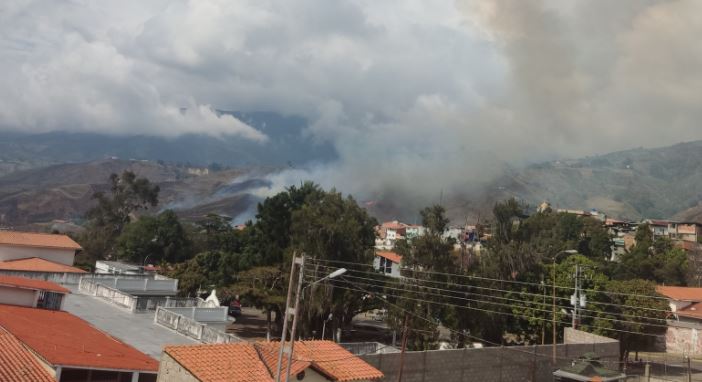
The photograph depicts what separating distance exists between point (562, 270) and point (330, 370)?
36.8m

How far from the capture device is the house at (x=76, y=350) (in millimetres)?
17750

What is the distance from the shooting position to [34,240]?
151 ft

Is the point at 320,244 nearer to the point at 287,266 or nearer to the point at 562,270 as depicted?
the point at 287,266

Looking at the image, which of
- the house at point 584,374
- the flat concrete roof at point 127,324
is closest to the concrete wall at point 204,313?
the flat concrete roof at point 127,324

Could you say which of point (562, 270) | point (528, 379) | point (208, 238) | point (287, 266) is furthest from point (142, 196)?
point (528, 379)

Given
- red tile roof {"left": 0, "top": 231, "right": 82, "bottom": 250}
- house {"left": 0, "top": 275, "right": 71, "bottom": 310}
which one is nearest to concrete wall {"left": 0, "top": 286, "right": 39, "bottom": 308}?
house {"left": 0, "top": 275, "right": 71, "bottom": 310}

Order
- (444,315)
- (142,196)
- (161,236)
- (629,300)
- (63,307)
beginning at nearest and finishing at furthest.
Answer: (63,307) < (444,315) < (629,300) < (161,236) < (142,196)

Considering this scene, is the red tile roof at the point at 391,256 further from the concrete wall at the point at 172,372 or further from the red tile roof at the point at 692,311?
the concrete wall at the point at 172,372

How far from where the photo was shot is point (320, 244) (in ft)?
135

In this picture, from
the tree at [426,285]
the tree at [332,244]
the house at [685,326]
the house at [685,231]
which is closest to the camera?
the tree at [426,285]

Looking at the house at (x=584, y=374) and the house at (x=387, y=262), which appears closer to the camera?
the house at (x=584, y=374)

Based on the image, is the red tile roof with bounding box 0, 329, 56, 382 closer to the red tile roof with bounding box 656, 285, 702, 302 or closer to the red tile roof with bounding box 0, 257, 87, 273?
the red tile roof with bounding box 0, 257, 87, 273

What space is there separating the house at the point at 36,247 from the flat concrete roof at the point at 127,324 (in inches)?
587

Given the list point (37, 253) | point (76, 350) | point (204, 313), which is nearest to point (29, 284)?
point (204, 313)
